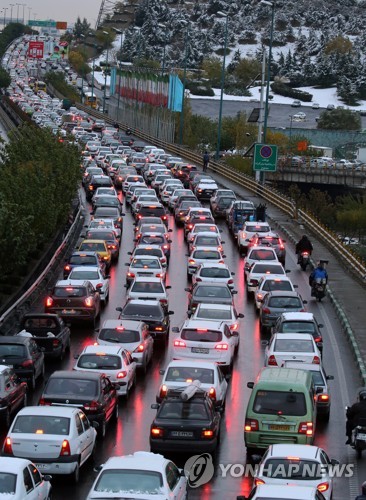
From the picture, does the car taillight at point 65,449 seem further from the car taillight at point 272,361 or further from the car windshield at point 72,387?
the car taillight at point 272,361

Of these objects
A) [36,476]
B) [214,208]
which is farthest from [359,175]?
[36,476]

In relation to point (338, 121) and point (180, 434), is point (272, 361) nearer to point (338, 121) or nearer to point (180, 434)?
point (180, 434)

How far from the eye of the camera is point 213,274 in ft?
136

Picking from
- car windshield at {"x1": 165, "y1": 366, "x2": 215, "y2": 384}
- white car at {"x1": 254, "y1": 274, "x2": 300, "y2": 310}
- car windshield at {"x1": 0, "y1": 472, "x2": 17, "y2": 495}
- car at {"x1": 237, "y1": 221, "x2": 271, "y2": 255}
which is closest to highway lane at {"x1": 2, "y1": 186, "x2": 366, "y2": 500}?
white car at {"x1": 254, "y1": 274, "x2": 300, "y2": 310}

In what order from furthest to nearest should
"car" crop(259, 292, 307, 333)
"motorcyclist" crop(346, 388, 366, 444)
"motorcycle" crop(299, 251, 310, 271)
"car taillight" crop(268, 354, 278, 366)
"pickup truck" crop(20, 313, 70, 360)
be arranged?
1. "motorcycle" crop(299, 251, 310, 271)
2. "car" crop(259, 292, 307, 333)
3. "pickup truck" crop(20, 313, 70, 360)
4. "car taillight" crop(268, 354, 278, 366)
5. "motorcyclist" crop(346, 388, 366, 444)

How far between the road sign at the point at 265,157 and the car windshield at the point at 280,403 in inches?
1798

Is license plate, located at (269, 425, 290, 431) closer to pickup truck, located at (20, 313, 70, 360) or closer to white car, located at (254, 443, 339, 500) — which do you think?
white car, located at (254, 443, 339, 500)

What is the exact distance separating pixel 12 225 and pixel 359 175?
236ft

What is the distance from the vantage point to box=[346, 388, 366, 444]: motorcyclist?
942 inches

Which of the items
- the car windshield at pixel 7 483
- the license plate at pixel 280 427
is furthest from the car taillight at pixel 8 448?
the license plate at pixel 280 427

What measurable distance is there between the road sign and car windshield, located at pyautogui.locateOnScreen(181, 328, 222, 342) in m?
38.9

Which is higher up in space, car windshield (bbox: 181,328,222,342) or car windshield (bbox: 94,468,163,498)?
car windshield (bbox: 94,468,163,498)

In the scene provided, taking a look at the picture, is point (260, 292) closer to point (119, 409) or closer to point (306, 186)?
point (119, 409)

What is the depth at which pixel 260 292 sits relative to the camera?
3928 centimetres
